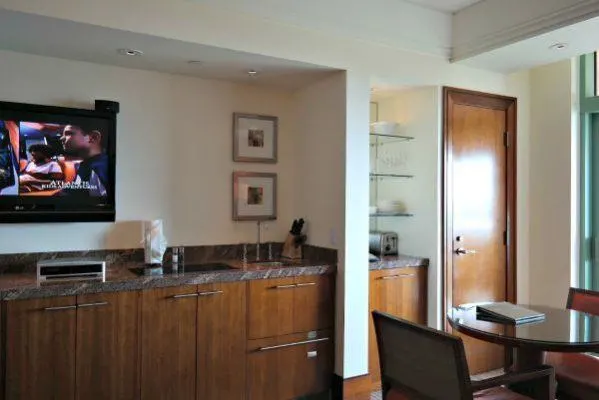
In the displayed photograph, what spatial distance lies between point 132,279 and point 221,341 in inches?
26.9

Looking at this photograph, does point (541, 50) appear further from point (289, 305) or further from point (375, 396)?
point (375, 396)

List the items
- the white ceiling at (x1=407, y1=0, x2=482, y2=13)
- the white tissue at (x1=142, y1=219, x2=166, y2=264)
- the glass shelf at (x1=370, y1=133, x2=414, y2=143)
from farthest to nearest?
the glass shelf at (x1=370, y1=133, x2=414, y2=143), the white ceiling at (x1=407, y1=0, x2=482, y2=13), the white tissue at (x1=142, y1=219, x2=166, y2=264)

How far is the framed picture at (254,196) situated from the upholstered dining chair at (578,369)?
212 cm

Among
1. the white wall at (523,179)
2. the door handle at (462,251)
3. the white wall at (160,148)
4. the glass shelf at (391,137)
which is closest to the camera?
the white wall at (160,148)

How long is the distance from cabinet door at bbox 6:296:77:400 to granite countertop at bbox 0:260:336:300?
56 millimetres

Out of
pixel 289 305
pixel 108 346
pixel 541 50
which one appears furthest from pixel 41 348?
pixel 541 50

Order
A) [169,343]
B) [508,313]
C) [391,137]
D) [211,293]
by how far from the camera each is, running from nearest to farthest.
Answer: [508,313] < [169,343] < [211,293] < [391,137]

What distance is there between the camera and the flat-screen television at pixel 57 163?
9.21 ft

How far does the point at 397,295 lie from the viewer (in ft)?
11.6

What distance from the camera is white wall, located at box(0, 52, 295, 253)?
9.72 feet

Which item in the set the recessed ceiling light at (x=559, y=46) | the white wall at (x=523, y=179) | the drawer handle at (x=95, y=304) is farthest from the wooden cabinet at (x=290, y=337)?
the recessed ceiling light at (x=559, y=46)

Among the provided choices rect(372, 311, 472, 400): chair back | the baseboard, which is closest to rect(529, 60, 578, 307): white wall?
Result: the baseboard

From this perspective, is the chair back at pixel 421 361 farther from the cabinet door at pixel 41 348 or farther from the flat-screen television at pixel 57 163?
the flat-screen television at pixel 57 163

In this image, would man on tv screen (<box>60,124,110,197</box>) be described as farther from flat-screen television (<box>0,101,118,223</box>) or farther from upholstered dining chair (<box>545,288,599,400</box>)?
upholstered dining chair (<box>545,288,599,400</box>)
